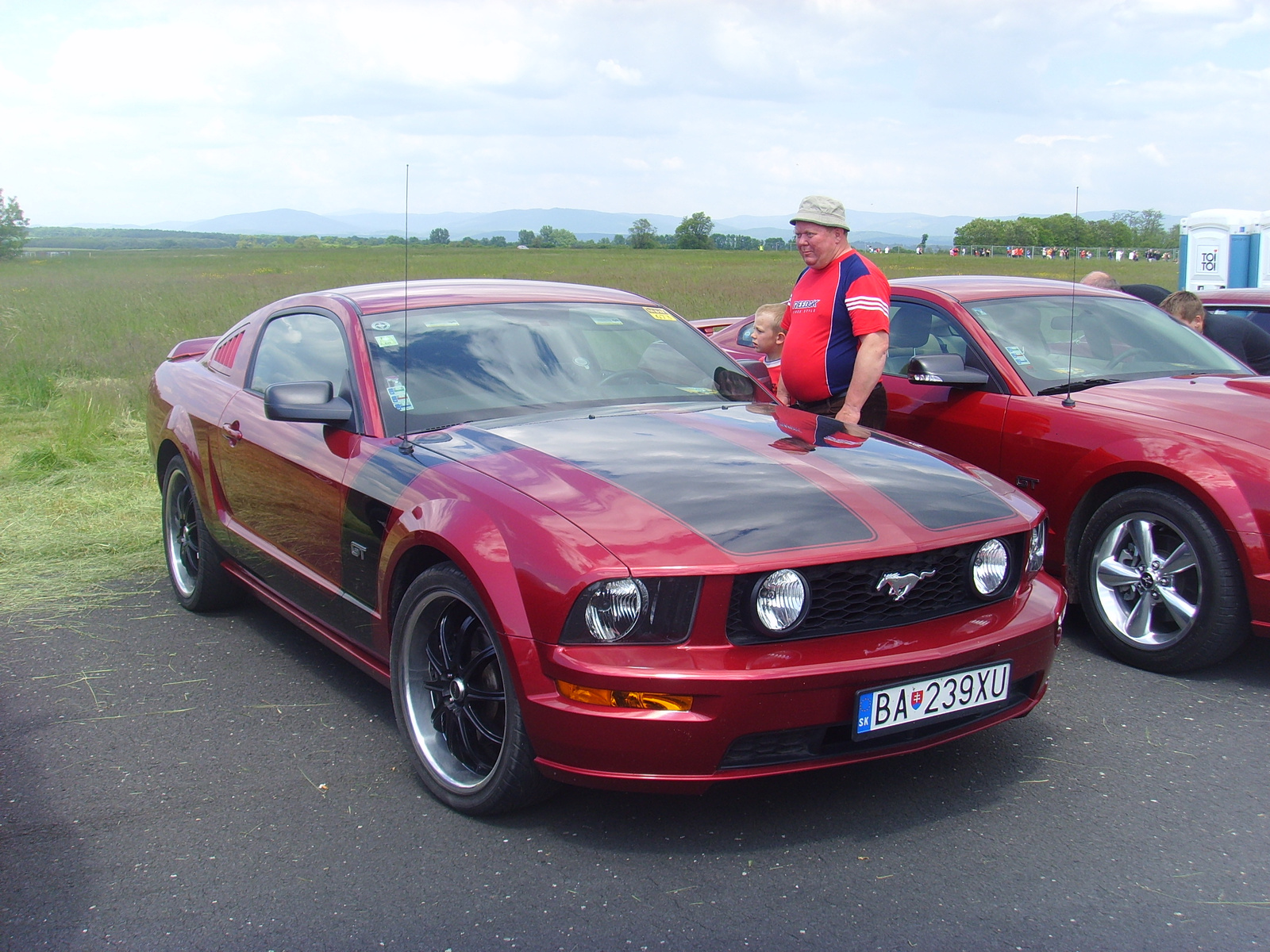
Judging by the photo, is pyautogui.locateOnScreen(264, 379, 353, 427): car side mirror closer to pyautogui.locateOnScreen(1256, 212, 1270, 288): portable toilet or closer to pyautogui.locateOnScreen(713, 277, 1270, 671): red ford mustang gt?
pyautogui.locateOnScreen(713, 277, 1270, 671): red ford mustang gt

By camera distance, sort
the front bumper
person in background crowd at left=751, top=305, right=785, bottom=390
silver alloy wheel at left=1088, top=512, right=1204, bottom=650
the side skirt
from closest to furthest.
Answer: the front bumper → the side skirt → silver alloy wheel at left=1088, top=512, right=1204, bottom=650 → person in background crowd at left=751, top=305, right=785, bottom=390

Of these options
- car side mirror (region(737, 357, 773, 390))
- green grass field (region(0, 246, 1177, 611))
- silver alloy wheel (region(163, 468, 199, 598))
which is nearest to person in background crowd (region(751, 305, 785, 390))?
car side mirror (region(737, 357, 773, 390))

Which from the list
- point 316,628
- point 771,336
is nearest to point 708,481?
point 316,628

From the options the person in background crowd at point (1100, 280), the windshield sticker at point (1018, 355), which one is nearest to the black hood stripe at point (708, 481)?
the windshield sticker at point (1018, 355)

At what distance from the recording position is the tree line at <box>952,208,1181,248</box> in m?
5.86

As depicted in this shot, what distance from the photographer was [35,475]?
8.69 metres

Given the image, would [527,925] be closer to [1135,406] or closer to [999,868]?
[999,868]

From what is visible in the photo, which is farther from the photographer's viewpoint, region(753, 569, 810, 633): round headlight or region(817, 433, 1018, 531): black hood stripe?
region(817, 433, 1018, 531): black hood stripe

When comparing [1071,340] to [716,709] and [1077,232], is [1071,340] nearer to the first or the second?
[1077,232]

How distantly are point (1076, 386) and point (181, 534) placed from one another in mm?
4299

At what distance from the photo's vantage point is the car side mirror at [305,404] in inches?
149

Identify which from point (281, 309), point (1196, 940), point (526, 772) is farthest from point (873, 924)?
point (281, 309)

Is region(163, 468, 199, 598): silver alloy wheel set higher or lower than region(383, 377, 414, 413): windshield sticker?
lower

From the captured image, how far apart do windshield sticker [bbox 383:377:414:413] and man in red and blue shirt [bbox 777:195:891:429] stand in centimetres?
214
